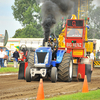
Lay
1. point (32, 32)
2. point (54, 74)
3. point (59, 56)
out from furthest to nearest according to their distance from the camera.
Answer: point (32, 32)
point (59, 56)
point (54, 74)

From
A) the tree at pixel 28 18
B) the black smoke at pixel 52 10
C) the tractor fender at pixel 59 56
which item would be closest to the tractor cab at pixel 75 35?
the black smoke at pixel 52 10

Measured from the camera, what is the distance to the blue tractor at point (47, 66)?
40.2ft

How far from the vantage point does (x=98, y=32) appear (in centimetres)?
7844

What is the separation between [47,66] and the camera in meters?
12.4

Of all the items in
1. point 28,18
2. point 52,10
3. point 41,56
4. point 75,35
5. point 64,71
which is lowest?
point 64,71

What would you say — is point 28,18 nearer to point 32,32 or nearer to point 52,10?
point 32,32

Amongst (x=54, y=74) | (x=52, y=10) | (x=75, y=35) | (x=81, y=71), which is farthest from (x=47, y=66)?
(x=75, y=35)

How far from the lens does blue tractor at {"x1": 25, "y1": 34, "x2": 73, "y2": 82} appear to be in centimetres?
1224

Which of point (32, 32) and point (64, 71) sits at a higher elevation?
point (32, 32)

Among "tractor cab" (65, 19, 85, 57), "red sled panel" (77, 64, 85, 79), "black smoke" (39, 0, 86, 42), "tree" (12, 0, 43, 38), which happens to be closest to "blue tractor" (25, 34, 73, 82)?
"red sled panel" (77, 64, 85, 79)

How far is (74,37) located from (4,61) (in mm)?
7460

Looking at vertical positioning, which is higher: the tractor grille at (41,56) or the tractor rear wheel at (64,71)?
the tractor grille at (41,56)

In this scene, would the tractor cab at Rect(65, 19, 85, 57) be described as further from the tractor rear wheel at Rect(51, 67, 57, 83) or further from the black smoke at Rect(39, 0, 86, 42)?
the tractor rear wheel at Rect(51, 67, 57, 83)

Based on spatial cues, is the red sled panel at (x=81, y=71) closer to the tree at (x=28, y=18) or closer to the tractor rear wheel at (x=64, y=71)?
the tractor rear wheel at (x=64, y=71)
